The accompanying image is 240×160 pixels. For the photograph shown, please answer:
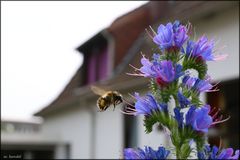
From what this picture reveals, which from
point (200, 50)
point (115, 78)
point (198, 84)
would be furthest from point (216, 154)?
point (115, 78)

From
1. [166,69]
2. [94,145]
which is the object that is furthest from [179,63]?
[94,145]

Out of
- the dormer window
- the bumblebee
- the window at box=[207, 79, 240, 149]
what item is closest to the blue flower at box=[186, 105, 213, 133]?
the bumblebee

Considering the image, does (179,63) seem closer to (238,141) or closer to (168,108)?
(168,108)

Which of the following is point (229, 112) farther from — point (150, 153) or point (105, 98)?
point (150, 153)

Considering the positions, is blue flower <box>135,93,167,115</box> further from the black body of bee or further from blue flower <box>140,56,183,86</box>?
the black body of bee

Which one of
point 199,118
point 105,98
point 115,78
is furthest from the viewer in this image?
point 115,78

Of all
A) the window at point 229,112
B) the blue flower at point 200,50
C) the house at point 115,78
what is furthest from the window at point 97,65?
the blue flower at point 200,50
